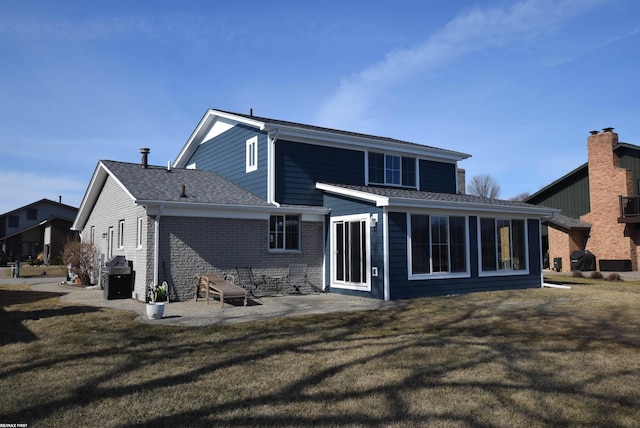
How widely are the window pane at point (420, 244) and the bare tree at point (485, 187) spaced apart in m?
61.5

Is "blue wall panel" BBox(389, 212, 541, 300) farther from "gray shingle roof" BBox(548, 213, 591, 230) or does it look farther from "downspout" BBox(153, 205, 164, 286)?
"gray shingle roof" BBox(548, 213, 591, 230)

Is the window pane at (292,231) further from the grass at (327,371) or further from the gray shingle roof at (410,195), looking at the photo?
the grass at (327,371)

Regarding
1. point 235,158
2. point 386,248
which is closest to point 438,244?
point 386,248

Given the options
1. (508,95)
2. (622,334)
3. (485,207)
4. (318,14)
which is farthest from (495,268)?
(318,14)

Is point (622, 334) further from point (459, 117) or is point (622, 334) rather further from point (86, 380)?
point (459, 117)

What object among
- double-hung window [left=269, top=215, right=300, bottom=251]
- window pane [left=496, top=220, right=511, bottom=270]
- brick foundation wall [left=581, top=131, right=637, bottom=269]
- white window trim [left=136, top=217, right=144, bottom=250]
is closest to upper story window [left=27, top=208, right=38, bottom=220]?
white window trim [left=136, top=217, right=144, bottom=250]

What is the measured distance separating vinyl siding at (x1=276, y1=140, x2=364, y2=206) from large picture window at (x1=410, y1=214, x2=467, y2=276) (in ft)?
12.3

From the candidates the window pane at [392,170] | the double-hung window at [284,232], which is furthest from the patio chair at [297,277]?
the window pane at [392,170]

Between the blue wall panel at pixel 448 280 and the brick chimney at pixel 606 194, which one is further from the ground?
the brick chimney at pixel 606 194

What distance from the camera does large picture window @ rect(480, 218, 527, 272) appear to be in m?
15.6

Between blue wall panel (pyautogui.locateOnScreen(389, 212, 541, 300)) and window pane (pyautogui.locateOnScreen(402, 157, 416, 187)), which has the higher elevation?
window pane (pyautogui.locateOnScreen(402, 157, 416, 187))

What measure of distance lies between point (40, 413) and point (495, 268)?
14269 mm

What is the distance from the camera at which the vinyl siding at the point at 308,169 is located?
1562cm

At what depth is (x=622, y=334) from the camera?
852 centimetres
